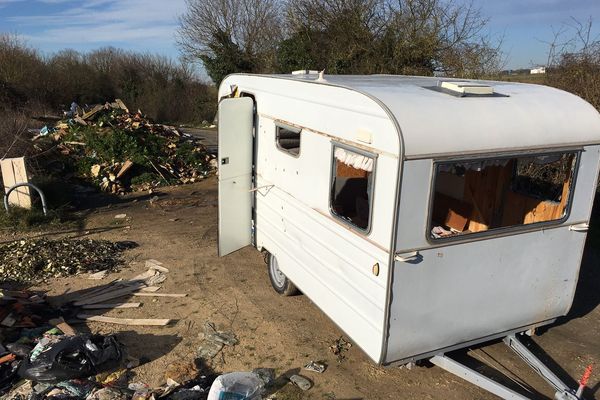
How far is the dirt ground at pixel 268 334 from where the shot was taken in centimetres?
483

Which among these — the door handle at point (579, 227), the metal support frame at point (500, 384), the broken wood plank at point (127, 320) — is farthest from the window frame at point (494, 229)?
the broken wood plank at point (127, 320)

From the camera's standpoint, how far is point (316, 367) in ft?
16.6

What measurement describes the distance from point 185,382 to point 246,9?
27.7 metres

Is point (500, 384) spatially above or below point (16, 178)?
below

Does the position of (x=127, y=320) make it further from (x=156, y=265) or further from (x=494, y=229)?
(x=494, y=229)

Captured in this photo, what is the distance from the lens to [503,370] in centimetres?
503

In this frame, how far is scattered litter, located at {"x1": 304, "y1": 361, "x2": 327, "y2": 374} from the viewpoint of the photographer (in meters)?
5.03

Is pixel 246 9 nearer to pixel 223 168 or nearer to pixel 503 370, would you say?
pixel 223 168

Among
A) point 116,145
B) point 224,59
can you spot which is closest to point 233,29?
point 224,59

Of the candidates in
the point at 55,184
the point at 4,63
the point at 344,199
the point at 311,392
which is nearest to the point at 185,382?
the point at 311,392

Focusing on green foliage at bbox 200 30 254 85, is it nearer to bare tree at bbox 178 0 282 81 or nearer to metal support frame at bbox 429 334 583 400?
bare tree at bbox 178 0 282 81

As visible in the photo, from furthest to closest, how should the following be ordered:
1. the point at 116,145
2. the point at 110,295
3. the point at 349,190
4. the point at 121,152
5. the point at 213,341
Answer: the point at 116,145, the point at 121,152, the point at 110,295, the point at 213,341, the point at 349,190

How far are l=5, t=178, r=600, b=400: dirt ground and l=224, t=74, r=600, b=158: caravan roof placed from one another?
2384 mm

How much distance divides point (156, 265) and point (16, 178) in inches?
184
